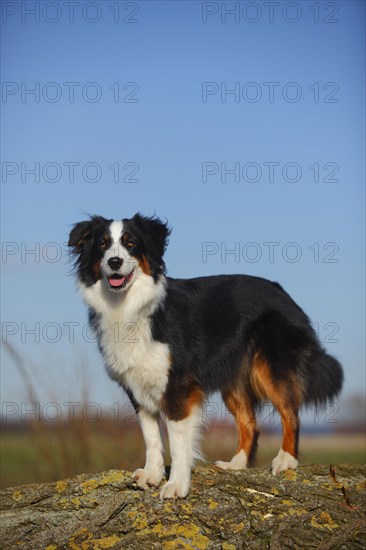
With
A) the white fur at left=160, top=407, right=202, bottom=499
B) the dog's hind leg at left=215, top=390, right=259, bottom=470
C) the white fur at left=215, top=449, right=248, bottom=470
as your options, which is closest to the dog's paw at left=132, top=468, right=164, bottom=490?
the white fur at left=160, top=407, right=202, bottom=499

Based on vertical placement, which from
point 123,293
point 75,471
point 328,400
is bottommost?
point 75,471

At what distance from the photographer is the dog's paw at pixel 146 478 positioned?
479 cm

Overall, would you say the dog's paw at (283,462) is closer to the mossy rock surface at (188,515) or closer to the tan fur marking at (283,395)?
the tan fur marking at (283,395)

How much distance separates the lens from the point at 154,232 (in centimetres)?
567

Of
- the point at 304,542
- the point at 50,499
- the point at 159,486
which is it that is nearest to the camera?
the point at 304,542

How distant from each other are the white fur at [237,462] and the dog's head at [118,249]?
172 cm

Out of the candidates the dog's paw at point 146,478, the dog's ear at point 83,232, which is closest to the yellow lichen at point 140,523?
the dog's paw at point 146,478

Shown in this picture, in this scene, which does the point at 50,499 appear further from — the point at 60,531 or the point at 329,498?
the point at 329,498

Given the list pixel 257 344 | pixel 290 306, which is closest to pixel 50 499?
pixel 257 344

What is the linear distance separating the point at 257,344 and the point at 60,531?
2.43 m

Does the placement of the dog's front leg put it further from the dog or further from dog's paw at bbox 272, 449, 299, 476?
dog's paw at bbox 272, 449, 299, 476

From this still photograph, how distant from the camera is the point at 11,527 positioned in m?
4.38

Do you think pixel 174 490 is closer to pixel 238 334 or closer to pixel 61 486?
pixel 61 486

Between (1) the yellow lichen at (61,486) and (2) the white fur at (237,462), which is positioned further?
(2) the white fur at (237,462)
